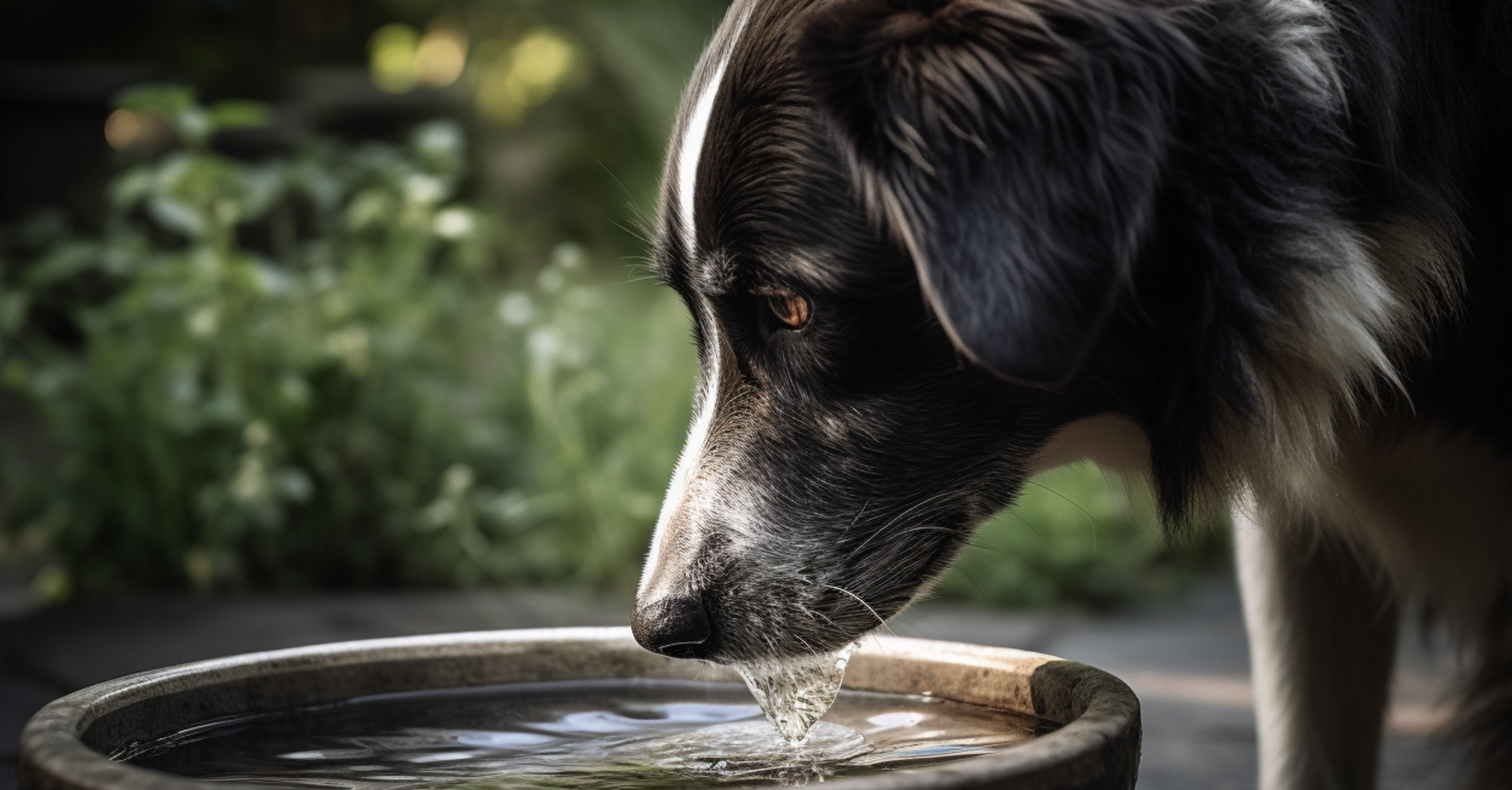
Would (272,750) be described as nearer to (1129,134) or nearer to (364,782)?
(364,782)

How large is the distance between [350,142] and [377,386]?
412 centimetres

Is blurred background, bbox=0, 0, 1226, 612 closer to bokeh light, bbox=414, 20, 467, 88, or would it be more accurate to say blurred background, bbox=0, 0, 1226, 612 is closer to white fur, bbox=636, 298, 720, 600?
white fur, bbox=636, 298, 720, 600

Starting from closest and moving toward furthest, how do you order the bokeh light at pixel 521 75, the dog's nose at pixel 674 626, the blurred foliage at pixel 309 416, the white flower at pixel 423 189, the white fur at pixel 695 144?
the dog's nose at pixel 674 626, the white fur at pixel 695 144, the blurred foliage at pixel 309 416, the white flower at pixel 423 189, the bokeh light at pixel 521 75

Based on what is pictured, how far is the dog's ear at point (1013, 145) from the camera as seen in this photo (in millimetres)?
1371

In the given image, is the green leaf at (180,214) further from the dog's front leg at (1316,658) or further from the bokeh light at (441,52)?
the bokeh light at (441,52)

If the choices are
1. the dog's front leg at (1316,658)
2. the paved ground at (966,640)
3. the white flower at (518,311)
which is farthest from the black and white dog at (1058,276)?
the white flower at (518,311)

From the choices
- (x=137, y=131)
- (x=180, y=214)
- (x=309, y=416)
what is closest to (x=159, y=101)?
(x=180, y=214)

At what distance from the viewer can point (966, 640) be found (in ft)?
11.4

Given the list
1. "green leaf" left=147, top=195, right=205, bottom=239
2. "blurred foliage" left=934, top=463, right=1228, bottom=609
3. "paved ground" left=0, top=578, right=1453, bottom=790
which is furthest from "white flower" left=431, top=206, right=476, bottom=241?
"blurred foliage" left=934, top=463, right=1228, bottom=609

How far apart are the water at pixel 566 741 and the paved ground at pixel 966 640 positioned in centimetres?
87

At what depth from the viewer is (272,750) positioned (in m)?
1.50

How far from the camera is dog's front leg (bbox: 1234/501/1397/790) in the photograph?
2209 millimetres

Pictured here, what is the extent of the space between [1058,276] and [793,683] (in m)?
0.61

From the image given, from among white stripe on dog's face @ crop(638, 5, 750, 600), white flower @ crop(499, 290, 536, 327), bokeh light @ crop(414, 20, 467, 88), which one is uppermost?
bokeh light @ crop(414, 20, 467, 88)
